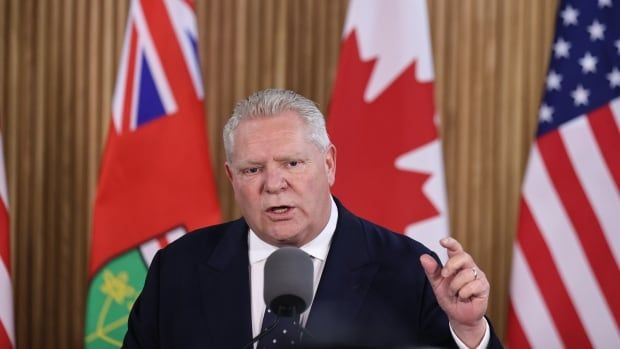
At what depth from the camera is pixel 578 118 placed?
3297 mm

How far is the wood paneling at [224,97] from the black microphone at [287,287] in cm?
201

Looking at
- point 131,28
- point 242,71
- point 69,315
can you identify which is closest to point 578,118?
point 242,71

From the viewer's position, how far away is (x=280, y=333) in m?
2.00

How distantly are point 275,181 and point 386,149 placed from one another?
142cm

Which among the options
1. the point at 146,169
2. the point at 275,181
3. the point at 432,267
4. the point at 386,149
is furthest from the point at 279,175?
the point at 146,169

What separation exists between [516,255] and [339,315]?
4.80 ft

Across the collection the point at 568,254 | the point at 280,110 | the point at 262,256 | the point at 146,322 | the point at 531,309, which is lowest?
the point at 531,309

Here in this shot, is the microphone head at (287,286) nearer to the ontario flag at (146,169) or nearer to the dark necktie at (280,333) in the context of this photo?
the dark necktie at (280,333)

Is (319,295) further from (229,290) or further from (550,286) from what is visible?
(550,286)

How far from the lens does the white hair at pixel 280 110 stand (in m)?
2.11

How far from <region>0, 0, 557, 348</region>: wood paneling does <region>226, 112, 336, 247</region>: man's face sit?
149cm

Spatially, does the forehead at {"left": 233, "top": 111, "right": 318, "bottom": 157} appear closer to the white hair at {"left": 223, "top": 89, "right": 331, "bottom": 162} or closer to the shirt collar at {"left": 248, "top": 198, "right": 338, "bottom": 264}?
the white hair at {"left": 223, "top": 89, "right": 331, "bottom": 162}

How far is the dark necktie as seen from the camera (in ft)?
6.44

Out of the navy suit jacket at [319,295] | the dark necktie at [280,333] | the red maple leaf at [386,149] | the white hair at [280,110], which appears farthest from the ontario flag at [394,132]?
the dark necktie at [280,333]
